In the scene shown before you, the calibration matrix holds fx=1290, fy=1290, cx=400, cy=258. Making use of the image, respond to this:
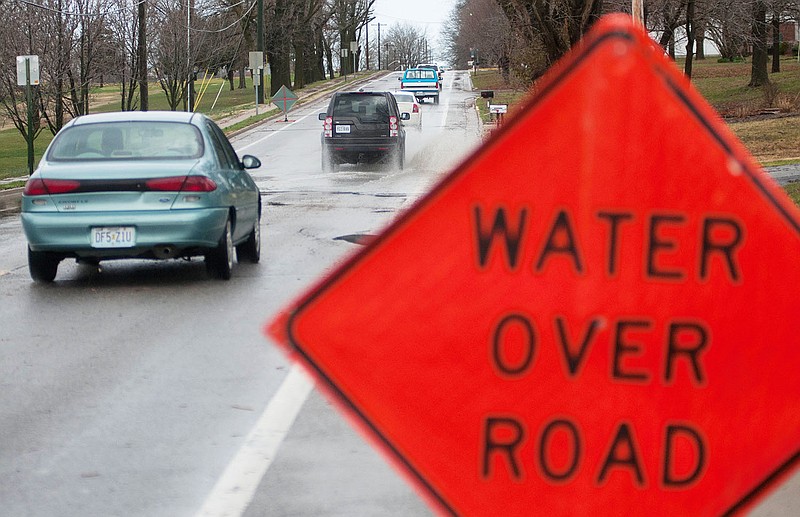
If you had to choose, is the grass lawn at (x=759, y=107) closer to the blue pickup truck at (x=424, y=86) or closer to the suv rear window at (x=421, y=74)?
the blue pickup truck at (x=424, y=86)

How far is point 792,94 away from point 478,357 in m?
43.3

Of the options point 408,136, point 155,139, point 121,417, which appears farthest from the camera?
point 408,136

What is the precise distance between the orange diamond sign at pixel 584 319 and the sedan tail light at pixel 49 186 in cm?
862

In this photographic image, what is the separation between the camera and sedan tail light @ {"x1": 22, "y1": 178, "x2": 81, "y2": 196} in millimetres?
11164

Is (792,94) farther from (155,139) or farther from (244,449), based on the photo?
(244,449)

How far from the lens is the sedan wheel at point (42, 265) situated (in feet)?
38.4

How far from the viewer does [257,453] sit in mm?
6184

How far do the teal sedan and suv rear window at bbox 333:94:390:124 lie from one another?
1699 cm

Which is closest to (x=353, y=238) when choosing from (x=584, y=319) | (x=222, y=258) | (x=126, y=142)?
(x=222, y=258)

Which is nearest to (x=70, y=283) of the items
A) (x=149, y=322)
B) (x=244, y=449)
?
(x=149, y=322)

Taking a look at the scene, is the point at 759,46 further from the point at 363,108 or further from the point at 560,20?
the point at 363,108

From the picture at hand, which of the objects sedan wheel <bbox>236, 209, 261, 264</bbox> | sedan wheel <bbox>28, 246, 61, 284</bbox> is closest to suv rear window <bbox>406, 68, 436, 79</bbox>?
sedan wheel <bbox>236, 209, 261, 264</bbox>

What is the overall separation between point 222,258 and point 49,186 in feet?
5.40

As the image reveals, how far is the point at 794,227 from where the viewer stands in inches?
113
